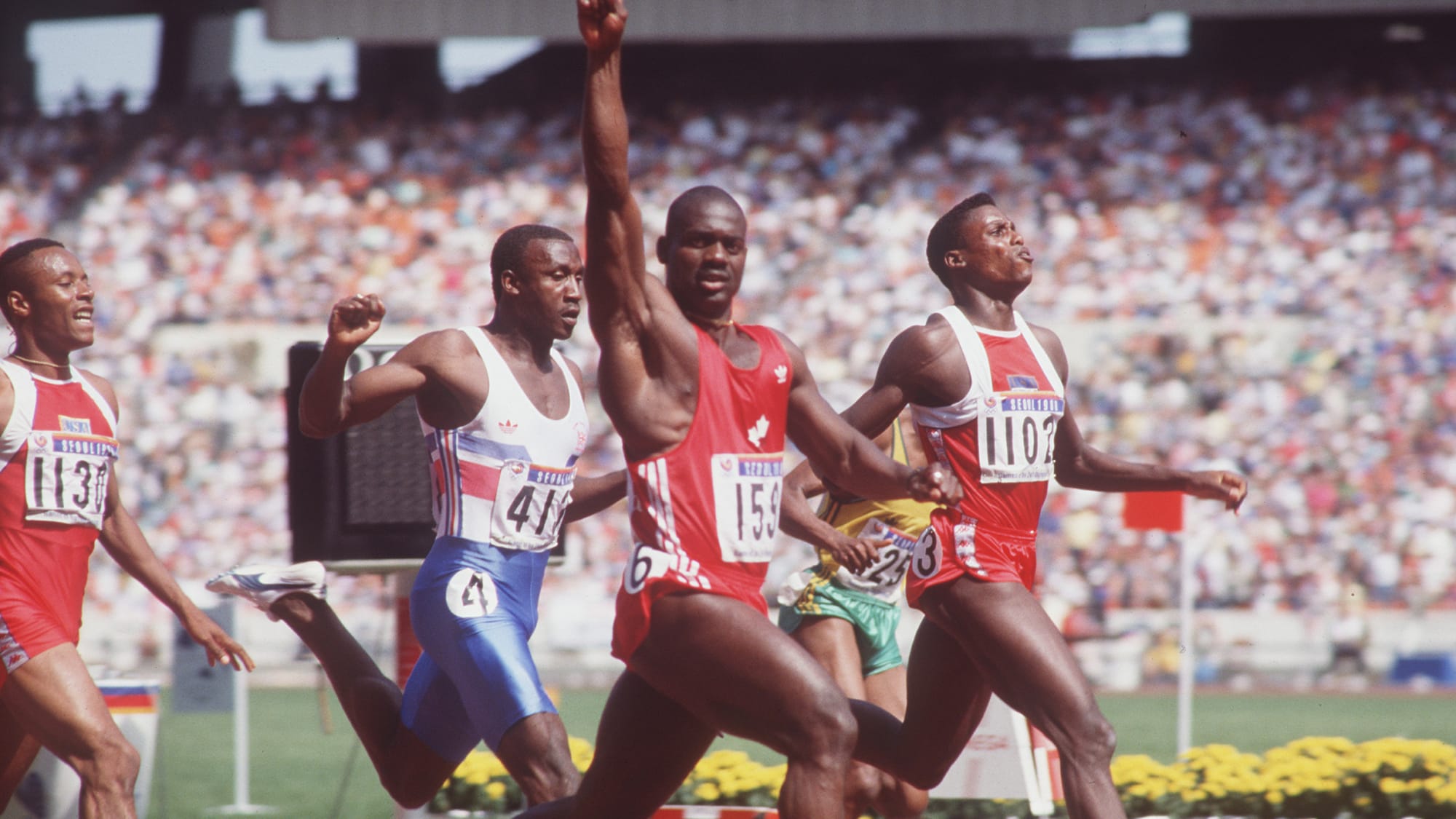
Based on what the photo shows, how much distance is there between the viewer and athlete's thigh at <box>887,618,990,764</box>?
5.79 m

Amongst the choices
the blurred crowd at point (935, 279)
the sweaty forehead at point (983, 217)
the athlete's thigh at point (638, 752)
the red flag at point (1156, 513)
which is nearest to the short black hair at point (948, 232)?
the sweaty forehead at point (983, 217)

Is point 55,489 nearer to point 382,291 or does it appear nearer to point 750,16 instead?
point 382,291

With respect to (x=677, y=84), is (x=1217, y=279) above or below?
below

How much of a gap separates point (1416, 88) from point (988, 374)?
1992 cm

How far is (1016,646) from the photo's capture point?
5.48 meters

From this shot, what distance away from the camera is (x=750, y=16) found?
23.5 m

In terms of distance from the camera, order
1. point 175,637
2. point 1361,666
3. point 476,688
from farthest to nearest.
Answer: point 1361,666 → point 175,637 → point 476,688

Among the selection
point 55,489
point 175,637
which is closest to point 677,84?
point 175,637

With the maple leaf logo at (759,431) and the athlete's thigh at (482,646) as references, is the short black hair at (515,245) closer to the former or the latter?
the athlete's thigh at (482,646)

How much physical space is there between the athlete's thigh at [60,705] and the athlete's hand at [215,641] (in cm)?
58

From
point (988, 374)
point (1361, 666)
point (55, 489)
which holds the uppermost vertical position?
point (988, 374)

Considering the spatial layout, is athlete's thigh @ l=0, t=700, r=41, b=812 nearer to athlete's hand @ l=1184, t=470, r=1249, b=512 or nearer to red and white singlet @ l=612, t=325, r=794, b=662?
red and white singlet @ l=612, t=325, r=794, b=662

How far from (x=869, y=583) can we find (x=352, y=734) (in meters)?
7.97

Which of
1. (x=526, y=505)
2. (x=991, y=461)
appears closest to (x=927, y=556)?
(x=991, y=461)
